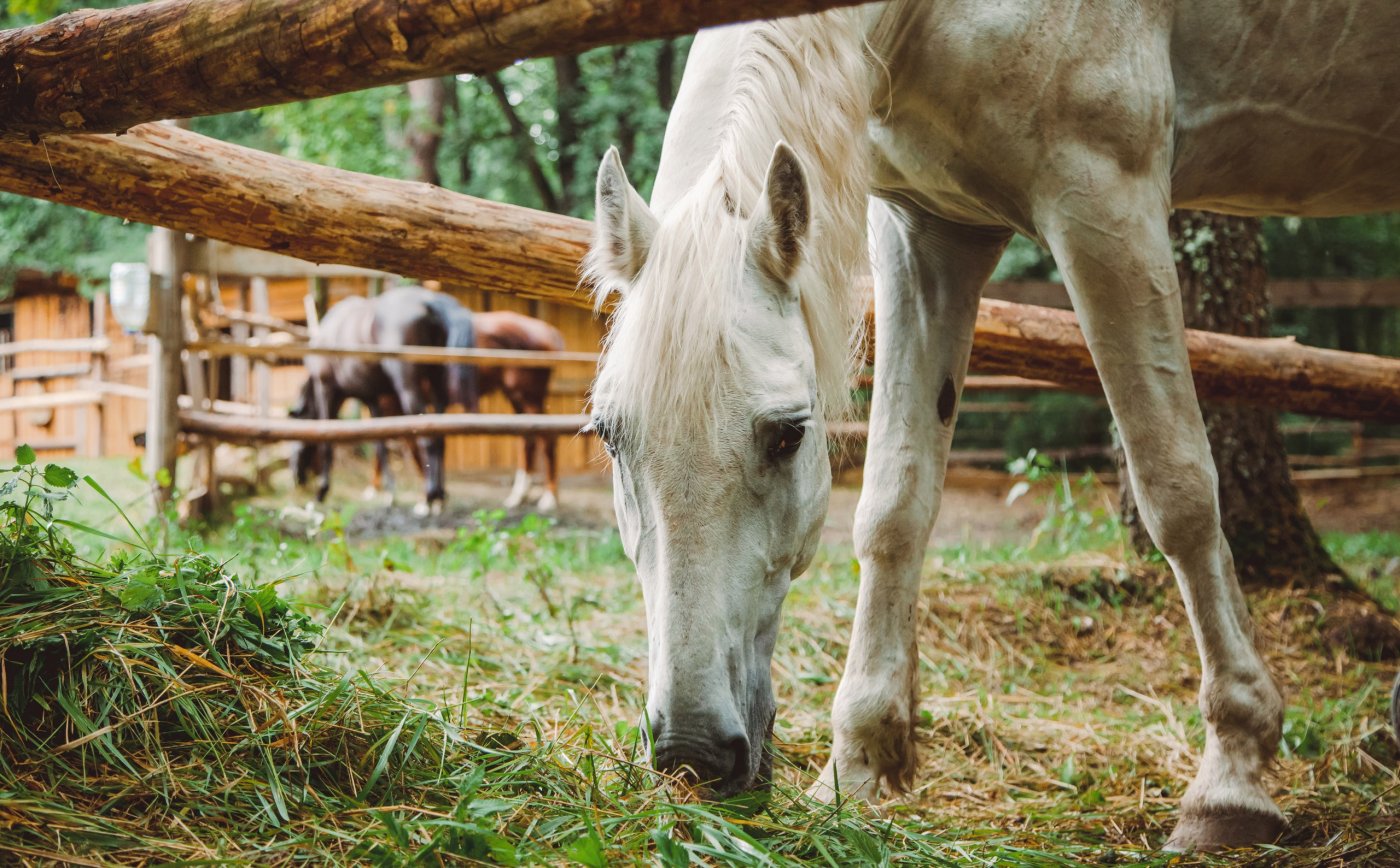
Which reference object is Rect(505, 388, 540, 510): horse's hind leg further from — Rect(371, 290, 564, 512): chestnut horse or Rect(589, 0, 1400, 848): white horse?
Rect(589, 0, 1400, 848): white horse

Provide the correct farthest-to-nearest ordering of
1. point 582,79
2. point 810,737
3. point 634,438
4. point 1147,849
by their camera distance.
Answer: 1. point 582,79
2. point 810,737
3. point 1147,849
4. point 634,438

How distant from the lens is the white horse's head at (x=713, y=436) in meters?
1.57

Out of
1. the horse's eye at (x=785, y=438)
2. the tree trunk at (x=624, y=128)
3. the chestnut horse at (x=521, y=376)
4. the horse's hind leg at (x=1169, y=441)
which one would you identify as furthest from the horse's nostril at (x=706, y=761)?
the tree trunk at (x=624, y=128)

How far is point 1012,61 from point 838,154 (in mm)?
448

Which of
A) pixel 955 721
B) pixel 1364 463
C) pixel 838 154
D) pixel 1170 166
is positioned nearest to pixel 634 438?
pixel 838 154

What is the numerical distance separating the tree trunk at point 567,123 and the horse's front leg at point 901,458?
10.6m

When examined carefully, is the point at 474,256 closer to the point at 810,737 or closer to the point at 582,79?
the point at 810,737

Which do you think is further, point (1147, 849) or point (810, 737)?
point (810, 737)

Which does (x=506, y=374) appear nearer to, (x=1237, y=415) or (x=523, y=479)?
(x=523, y=479)

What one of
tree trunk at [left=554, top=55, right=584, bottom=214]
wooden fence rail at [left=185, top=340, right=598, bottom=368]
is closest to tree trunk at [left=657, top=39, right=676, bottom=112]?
tree trunk at [left=554, top=55, right=584, bottom=214]

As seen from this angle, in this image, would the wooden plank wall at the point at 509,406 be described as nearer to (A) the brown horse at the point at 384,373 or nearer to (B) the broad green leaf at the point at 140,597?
(A) the brown horse at the point at 384,373

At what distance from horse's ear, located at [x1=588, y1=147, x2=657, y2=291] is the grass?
803mm

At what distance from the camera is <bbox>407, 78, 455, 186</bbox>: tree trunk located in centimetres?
1248

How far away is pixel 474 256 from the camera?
9.20 ft
